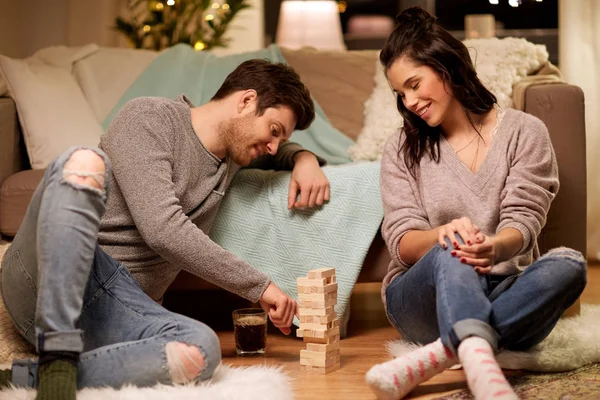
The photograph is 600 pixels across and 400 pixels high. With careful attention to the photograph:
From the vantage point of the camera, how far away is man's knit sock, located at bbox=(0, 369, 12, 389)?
1.66m

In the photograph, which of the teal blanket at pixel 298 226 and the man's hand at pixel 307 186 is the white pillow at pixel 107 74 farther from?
the man's hand at pixel 307 186

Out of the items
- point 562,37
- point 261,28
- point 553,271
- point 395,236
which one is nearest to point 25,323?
point 395,236

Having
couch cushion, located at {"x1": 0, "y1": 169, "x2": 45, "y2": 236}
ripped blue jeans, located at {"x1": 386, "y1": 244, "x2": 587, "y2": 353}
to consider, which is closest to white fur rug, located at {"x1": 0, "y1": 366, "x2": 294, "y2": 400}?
ripped blue jeans, located at {"x1": 386, "y1": 244, "x2": 587, "y2": 353}

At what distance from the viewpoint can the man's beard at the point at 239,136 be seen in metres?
2.02

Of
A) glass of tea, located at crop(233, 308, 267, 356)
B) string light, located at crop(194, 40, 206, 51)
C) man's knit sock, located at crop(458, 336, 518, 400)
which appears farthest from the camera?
string light, located at crop(194, 40, 206, 51)

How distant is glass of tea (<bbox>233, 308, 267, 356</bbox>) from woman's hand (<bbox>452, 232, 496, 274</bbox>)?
61 centimetres

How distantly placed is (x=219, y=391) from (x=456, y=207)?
0.73 metres

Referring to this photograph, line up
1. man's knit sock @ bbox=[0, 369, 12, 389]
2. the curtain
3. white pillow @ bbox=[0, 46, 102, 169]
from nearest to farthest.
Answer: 1. man's knit sock @ bbox=[0, 369, 12, 389]
2. white pillow @ bbox=[0, 46, 102, 169]
3. the curtain

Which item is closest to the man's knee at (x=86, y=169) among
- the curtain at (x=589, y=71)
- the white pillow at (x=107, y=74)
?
the white pillow at (x=107, y=74)

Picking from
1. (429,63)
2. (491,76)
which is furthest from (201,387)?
(491,76)

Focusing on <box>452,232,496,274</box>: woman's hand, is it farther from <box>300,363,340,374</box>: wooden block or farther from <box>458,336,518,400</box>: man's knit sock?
<box>300,363,340,374</box>: wooden block

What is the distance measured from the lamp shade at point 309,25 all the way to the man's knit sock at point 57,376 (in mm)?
3225

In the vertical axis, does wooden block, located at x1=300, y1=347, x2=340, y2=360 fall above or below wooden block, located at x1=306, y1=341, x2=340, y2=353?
below

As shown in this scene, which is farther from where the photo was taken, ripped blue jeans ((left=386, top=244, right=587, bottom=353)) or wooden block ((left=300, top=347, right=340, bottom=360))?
wooden block ((left=300, top=347, right=340, bottom=360))
